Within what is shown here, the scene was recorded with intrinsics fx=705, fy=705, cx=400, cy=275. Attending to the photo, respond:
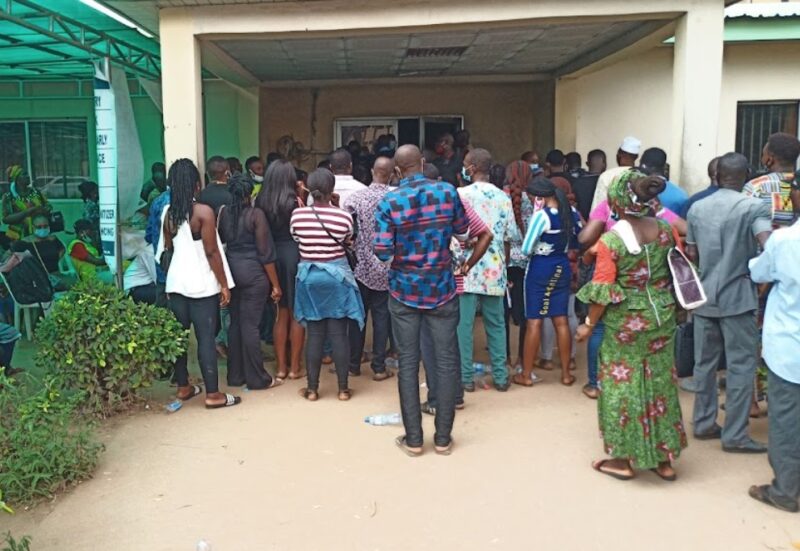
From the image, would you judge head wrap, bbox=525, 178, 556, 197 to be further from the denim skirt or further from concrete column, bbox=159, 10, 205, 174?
concrete column, bbox=159, 10, 205, 174

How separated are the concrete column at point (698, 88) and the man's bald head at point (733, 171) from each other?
2.12m

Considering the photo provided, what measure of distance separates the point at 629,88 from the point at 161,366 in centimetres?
724

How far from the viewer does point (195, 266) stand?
5.03m

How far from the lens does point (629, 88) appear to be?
31.0 feet

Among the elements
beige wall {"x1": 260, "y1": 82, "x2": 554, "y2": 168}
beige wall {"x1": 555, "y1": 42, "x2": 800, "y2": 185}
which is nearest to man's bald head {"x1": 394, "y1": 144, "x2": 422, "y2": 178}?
beige wall {"x1": 555, "y1": 42, "x2": 800, "y2": 185}

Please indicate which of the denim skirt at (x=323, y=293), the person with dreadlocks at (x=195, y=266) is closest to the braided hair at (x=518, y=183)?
the denim skirt at (x=323, y=293)

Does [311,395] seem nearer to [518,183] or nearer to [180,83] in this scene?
[518,183]

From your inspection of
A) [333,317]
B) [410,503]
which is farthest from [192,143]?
[410,503]

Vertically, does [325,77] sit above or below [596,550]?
above

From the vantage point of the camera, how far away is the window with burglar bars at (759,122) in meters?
9.26

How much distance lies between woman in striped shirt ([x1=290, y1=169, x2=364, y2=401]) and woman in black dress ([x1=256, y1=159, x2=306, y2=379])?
1.20ft

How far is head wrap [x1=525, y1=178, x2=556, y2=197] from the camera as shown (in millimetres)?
5352

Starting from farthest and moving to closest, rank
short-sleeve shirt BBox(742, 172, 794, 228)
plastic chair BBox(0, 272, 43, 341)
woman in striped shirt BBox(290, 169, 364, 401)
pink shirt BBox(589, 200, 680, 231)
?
plastic chair BBox(0, 272, 43, 341), woman in striped shirt BBox(290, 169, 364, 401), pink shirt BBox(589, 200, 680, 231), short-sleeve shirt BBox(742, 172, 794, 228)

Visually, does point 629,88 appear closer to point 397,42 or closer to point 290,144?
point 397,42
